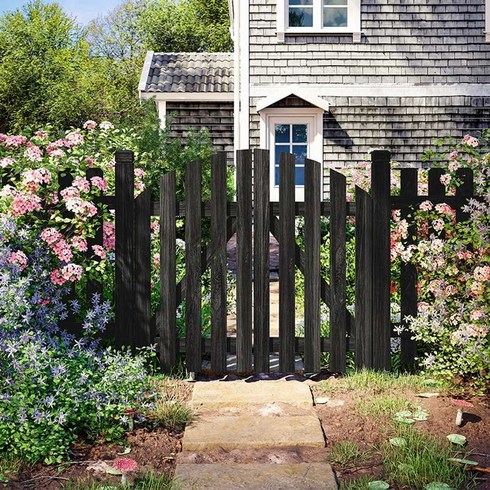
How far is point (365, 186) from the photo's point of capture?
682 centimetres

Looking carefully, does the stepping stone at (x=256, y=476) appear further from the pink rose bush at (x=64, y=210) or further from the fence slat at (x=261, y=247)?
the pink rose bush at (x=64, y=210)

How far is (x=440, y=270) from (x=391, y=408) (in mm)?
1038

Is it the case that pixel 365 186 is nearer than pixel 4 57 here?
Yes

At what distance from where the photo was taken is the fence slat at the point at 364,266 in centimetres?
505

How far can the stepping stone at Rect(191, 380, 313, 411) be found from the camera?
463cm

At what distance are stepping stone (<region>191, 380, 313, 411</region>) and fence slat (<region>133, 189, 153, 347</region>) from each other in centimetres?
51

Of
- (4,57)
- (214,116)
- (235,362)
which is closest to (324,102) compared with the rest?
(214,116)

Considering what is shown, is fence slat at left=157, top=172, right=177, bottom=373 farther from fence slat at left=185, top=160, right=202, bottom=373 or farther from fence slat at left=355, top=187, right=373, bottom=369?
fence slat at left=355, top=187, right=373, bottom=369

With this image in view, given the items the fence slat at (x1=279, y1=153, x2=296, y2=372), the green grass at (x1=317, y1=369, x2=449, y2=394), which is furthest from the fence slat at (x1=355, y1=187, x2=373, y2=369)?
the fence slat at (x1=279, y1=153, x2=296, y2=372)

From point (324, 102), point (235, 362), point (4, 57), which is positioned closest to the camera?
point (235, 362)

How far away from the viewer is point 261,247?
16.6 feet

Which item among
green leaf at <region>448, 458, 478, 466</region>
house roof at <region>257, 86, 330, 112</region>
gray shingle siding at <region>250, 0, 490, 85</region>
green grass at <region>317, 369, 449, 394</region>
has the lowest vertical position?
green leaf at <region>448, 458, 478, 466</region>

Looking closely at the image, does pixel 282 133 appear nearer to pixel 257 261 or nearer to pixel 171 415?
pixel 257 261

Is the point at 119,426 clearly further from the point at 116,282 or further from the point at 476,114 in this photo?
the point at 476,114
